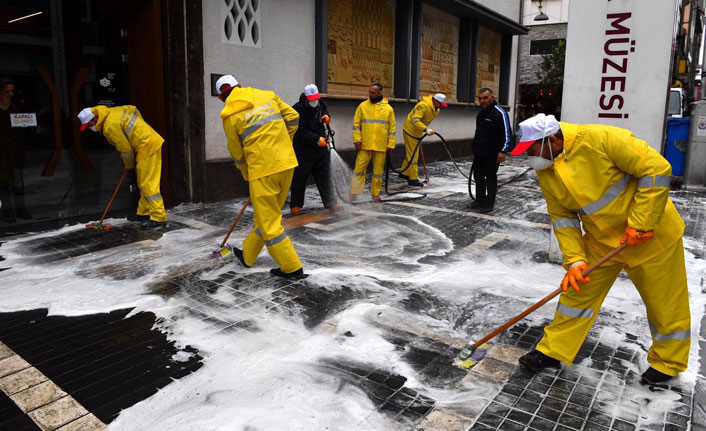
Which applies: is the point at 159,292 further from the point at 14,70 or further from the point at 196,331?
the point at 14,70

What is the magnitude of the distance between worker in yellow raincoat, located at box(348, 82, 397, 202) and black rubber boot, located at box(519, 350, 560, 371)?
5652 mm

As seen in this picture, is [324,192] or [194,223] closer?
[194,223]

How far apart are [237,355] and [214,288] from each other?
127 centimetres

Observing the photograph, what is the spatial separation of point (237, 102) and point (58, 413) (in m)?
2.66

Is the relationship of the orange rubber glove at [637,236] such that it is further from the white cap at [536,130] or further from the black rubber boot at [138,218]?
the black rubber boot at [138,218]

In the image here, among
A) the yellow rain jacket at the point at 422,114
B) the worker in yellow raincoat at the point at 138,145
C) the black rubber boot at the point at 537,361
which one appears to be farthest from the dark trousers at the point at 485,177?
the black rubber boot at the point at 537,361

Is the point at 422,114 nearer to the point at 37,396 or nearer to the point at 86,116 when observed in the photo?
the point at 86,116

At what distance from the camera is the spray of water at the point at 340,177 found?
346 inches

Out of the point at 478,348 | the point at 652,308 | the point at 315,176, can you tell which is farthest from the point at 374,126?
the point at 652,308

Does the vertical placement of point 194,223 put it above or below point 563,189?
below

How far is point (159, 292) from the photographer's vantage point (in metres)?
4.44

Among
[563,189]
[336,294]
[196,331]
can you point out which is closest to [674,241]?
[563,189]

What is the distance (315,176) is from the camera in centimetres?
775

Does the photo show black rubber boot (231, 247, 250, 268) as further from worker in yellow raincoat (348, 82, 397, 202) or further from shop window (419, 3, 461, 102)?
shop window (419, 3, 461, 102)
